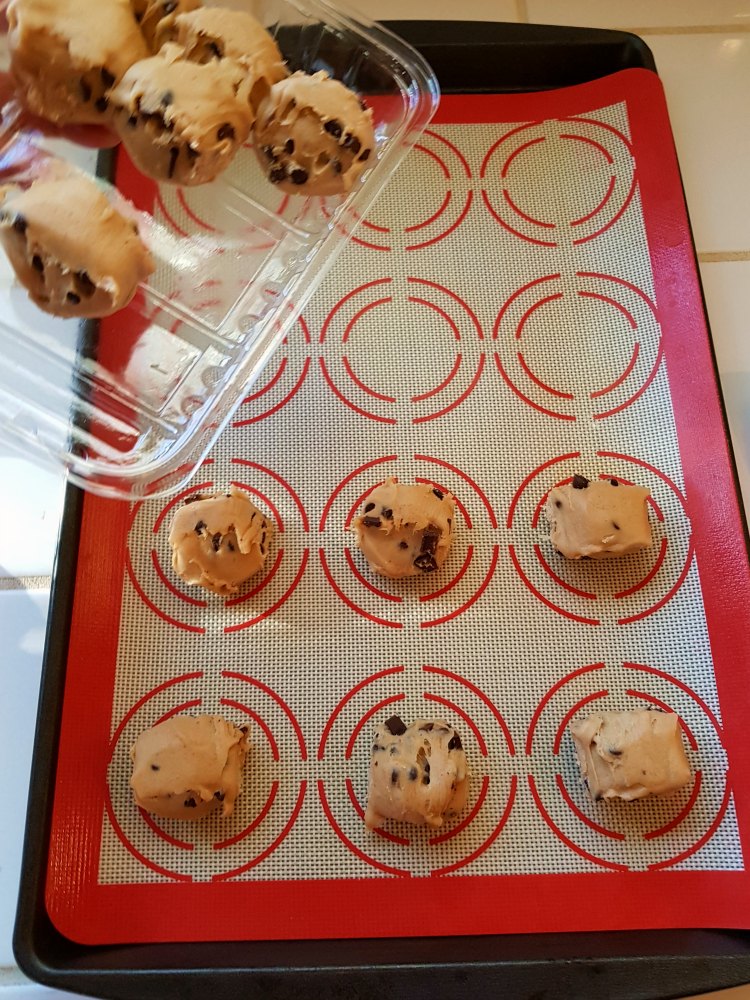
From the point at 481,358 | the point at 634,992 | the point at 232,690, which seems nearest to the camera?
the point at 634,992

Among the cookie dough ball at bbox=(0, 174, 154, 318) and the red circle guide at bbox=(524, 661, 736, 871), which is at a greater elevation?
the cookie dough ball at bbox=(0, 174, 154, 318)

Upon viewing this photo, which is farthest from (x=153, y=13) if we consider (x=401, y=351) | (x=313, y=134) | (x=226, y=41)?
(x=401, y=351)

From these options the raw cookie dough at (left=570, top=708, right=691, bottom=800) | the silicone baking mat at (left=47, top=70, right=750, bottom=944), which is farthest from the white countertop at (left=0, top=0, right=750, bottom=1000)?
the raw cookie dough at (left=570, top=708, right=691, bottom=800)

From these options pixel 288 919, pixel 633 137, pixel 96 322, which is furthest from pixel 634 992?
pixel 633 137

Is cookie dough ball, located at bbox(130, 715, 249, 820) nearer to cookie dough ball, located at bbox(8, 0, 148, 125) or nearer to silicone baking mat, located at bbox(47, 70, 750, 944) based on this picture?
silicone baking mat, located at bbox(47, 70, 750, 944)

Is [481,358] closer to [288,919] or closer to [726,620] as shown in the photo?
[726,620]

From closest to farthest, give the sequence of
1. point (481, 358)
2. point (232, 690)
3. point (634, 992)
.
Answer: point (634, 992) → point (232, 690) → point (481, 358)
